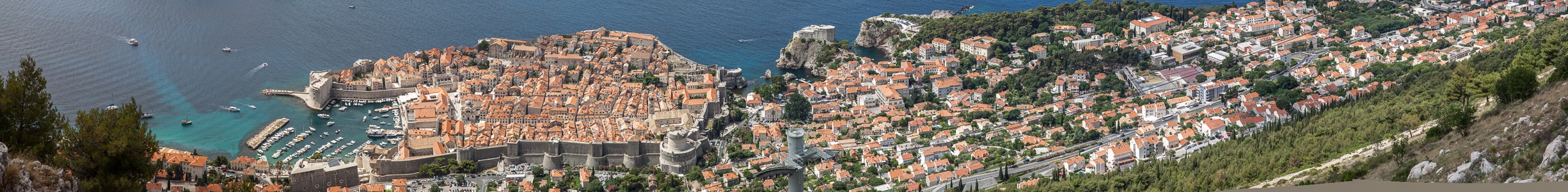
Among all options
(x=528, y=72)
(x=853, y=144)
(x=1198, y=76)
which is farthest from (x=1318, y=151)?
(x=528, y=72)

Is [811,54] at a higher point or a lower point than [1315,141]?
higher

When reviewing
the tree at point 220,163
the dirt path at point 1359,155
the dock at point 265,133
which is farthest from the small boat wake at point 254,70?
the dirt path at point 1359,155

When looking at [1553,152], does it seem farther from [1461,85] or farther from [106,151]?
[106,151]

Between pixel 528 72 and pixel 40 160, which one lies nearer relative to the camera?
pixel 40 160

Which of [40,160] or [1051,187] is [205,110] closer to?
[1051,187]

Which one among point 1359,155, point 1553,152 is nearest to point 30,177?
point 1553,152
